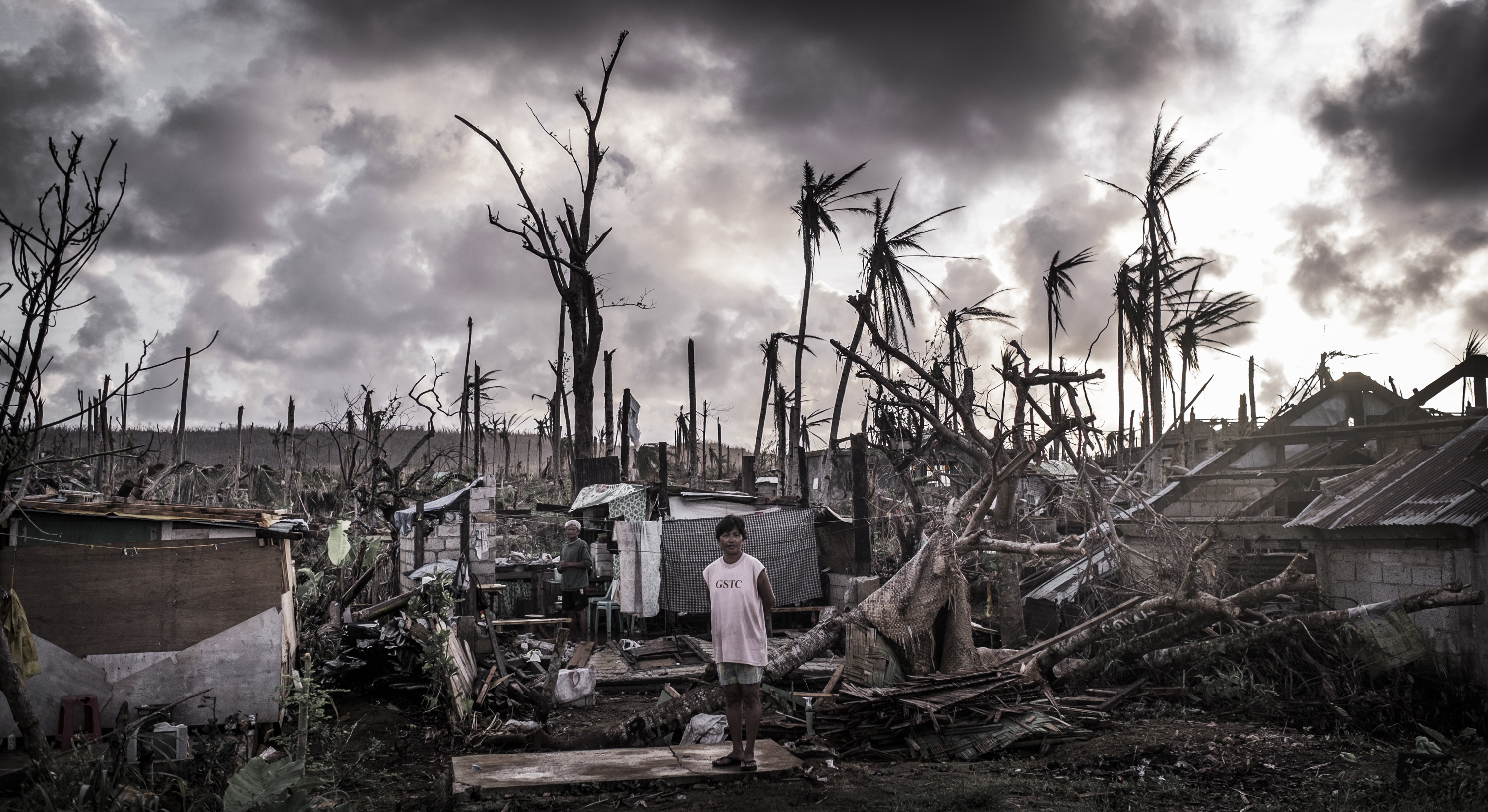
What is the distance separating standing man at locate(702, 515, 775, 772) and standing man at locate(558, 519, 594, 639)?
7.31 meters

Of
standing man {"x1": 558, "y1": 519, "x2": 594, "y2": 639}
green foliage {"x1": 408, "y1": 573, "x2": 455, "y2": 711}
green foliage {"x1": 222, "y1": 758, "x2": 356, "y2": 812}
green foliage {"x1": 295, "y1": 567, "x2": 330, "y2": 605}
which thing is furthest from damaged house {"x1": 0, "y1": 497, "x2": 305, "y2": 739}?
standing man {"x1": 558, "y1": 519, "x2": 594, "y2": 639}

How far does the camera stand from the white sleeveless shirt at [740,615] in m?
5.88

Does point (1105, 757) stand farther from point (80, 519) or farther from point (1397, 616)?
point (80, 519)

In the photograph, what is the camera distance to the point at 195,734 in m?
6.86

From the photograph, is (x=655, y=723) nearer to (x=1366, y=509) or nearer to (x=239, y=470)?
(x=1366, y=509)

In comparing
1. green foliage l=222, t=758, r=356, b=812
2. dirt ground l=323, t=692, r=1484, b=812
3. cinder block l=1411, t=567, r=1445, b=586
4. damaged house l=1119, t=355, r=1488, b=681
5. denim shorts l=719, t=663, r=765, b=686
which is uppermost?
damaged house l=1119, t=355, r=1488, b=681

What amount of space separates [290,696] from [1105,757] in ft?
21.0

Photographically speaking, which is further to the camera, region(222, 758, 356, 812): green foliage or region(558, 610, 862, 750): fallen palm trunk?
region(558, 610, 862, 750): fallen palm trunk

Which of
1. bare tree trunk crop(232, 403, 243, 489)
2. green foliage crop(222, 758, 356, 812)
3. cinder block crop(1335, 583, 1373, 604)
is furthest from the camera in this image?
bare tree trunk crop(232, 403, 243, 489)

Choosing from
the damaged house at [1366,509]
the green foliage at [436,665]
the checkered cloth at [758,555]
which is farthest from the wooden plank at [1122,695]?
the green foliage at [436,665]

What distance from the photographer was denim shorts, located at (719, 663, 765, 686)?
5.93 meters

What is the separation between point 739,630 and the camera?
589 cm

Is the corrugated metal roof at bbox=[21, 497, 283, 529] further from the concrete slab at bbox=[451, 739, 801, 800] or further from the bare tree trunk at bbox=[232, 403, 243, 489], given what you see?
the bare tree trunk at bbox=[232, 403, 243, 489]

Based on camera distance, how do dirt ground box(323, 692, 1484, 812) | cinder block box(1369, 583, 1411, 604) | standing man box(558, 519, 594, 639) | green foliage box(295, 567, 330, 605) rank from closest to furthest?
1. dirt ground box(323, 692, 1484, 812)
2. cinder block box(1369, 583, 1411, 604)
3. green foliage box(295, 567, 330, 605)
4. standing man box(558, 519, 594, 639)
